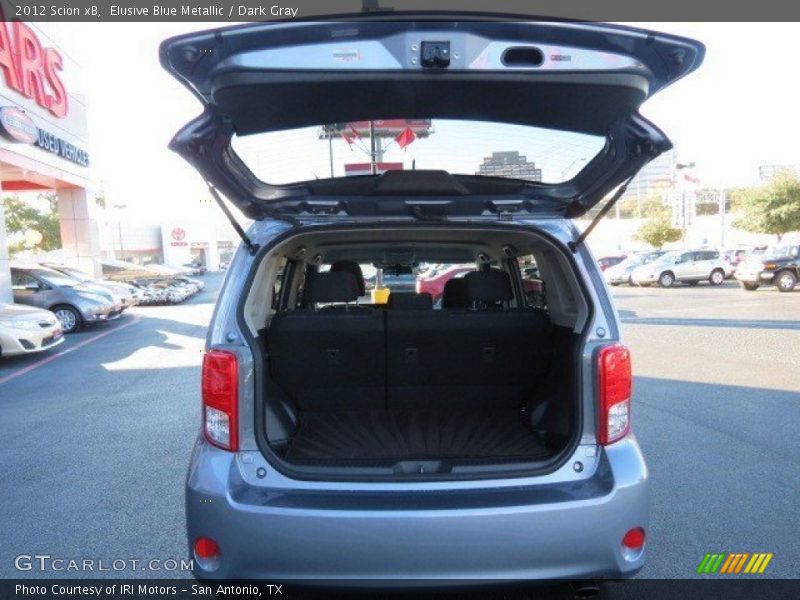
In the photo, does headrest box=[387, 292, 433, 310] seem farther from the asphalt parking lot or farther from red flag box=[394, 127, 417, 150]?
the asphalt parking lot

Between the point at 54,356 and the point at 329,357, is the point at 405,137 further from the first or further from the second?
the point at 54,356

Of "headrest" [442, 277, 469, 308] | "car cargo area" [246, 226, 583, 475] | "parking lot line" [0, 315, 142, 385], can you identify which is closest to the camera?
"car cargo area" [246, 226, 583, 475]

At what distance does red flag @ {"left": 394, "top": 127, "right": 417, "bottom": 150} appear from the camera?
235 centimetres

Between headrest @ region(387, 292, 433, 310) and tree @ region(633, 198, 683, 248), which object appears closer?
headrest @ region(387, 292, 433, 310)

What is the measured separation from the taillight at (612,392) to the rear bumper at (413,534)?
261 mm

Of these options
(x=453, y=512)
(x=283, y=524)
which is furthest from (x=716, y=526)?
(x=283, y=524)

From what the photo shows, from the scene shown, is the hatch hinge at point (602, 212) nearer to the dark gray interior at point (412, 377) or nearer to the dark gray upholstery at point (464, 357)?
the dark gray interior at point (412, 377)

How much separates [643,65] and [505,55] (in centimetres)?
47

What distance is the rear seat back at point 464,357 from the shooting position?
314 cm

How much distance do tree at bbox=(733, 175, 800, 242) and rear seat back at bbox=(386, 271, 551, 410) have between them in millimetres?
33269

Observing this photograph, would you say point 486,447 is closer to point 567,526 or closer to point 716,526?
point 567,526

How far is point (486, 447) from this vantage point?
273 cm

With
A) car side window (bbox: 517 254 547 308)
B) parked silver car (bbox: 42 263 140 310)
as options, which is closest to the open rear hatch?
car side window (bbox: 517 254 547 308)

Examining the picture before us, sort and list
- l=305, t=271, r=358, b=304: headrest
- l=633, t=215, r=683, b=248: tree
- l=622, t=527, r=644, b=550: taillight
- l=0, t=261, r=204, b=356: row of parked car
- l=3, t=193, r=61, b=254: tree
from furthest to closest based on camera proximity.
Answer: l=633, t=215, r=683, b=248: tree < l=3, t=193, r=61, b=254: tree < l=0, t=261, r=204, b=356: row of parked car < l=305, t=271, r=358, b=304: headrest < l=622, t=527, r=644, b=550: taillight
